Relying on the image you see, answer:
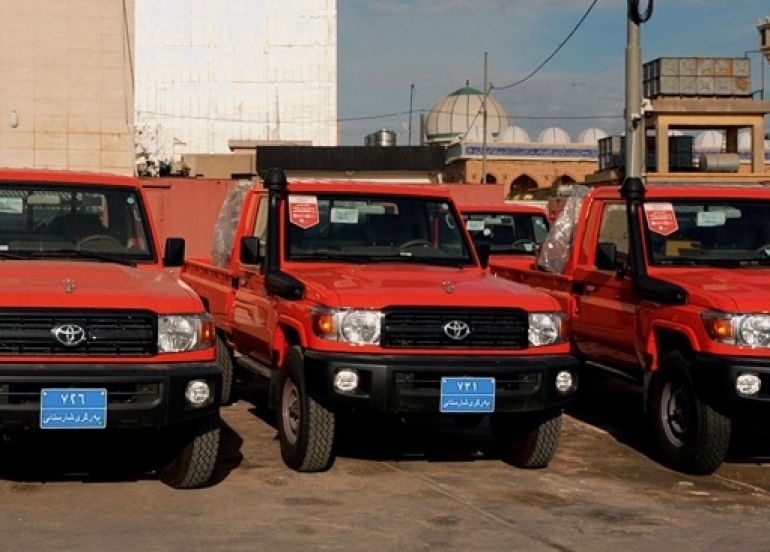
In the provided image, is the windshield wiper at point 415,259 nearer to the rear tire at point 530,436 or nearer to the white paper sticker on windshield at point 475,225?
the rear tire at point 530,436

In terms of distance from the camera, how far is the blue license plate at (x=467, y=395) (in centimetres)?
790

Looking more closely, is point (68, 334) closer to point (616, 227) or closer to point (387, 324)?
point (387, 324)

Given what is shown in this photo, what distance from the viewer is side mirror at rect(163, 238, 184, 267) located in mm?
8734

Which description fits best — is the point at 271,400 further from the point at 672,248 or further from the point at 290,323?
the point at 672,248

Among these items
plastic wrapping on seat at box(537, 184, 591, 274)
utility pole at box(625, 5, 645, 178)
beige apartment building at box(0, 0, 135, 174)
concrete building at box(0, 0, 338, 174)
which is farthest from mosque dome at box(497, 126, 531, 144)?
plastic wrapping on seat at box(537, 184, 591, 274)

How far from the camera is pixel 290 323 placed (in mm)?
8477

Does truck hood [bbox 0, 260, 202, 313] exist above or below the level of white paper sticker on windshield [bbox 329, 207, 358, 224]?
below

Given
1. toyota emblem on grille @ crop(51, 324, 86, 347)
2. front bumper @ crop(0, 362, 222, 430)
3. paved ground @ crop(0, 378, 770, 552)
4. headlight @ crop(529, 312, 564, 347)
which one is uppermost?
toyota emblem on grille @ crop(51, 324, 86, 347)

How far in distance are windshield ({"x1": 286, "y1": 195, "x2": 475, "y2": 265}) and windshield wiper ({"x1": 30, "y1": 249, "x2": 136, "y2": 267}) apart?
1.22 meters

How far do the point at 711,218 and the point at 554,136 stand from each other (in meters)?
74.2

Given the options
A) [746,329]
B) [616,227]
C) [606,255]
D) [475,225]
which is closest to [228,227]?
[616,227]

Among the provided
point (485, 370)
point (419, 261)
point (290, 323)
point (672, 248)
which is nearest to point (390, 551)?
point (485, 370)

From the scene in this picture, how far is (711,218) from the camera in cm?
973

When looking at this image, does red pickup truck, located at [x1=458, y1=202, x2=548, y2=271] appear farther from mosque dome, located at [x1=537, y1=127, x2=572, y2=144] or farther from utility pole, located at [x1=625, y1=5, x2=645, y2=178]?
mosque dome, located at [x1=537, y1=127, x2=572, y2=144]
